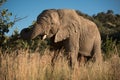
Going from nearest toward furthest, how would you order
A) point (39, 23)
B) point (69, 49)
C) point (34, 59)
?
point (34, 59) < point (39, 23) < point (69, 49)

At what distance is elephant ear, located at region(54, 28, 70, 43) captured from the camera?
37.1ft

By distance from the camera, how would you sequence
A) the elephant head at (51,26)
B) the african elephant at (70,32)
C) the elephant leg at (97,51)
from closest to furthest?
1. the elephant head at (51,26)
2. the african elephant at (70,32)
3. the elephant leg at (97,51)

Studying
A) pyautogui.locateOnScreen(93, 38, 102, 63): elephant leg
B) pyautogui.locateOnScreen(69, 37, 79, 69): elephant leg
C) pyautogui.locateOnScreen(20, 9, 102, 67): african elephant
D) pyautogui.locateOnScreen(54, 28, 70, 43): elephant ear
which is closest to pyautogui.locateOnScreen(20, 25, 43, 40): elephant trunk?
pyautogui.locateOnScreen(20, 9, 102, 67): african elephant

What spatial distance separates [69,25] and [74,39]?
1.73ft

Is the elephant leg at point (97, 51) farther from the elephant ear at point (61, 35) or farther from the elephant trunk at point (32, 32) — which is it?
the elephant trunk at point (32, 32)

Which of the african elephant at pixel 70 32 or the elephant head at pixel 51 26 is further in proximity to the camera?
the african elephant at pixel 70 32

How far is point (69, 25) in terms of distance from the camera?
39.1ft

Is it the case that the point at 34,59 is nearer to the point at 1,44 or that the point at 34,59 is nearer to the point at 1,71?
the point at 1,71

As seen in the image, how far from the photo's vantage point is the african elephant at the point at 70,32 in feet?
35.1

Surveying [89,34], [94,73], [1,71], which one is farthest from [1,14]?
[94,73]

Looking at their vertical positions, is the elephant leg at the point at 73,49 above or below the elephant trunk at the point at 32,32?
below

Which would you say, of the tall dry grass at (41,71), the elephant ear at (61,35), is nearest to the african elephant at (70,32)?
the elephant ear at (61,35)

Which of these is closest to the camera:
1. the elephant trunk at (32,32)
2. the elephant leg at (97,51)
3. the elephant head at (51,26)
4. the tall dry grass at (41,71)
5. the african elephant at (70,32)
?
the tall dry grass at (41,71)

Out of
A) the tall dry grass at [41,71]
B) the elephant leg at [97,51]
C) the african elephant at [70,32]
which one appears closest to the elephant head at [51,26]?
the african elephant at [70,32]
